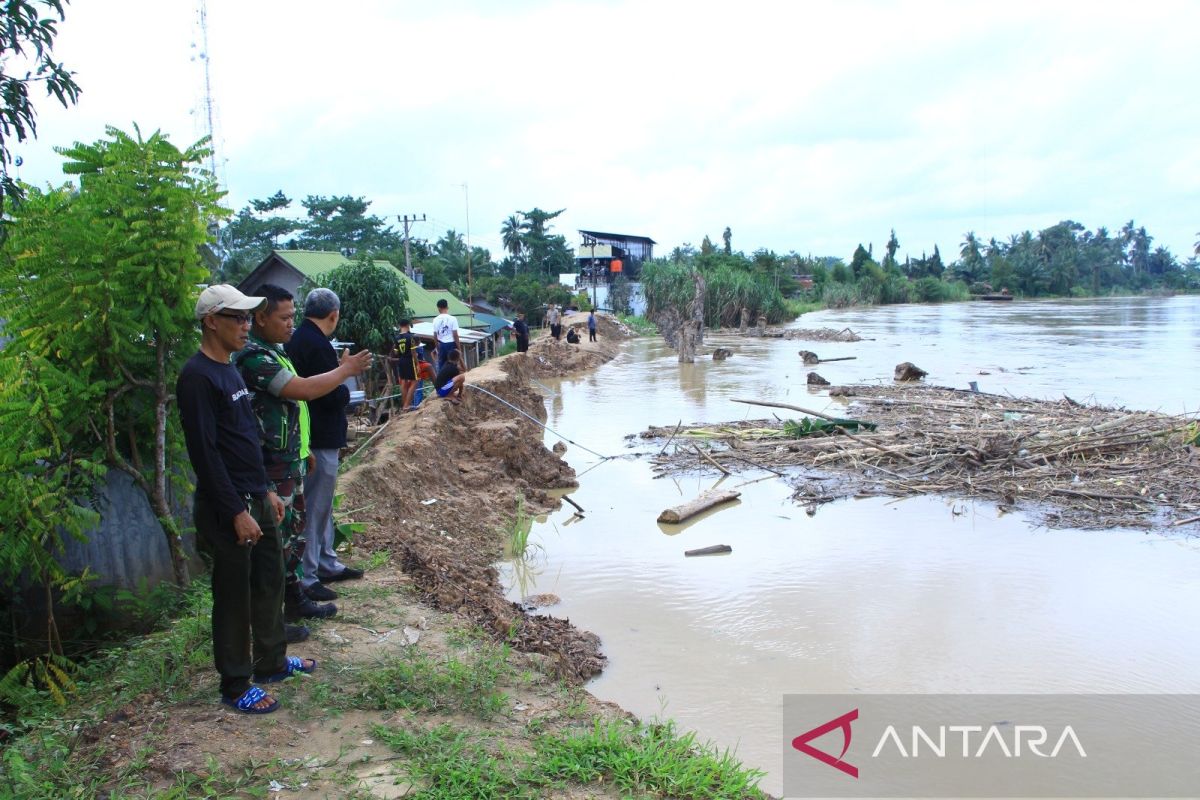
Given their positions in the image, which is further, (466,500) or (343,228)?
(343,228)

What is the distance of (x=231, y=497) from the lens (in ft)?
10.8

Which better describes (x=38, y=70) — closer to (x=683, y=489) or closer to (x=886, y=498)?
(x=683, y=489)

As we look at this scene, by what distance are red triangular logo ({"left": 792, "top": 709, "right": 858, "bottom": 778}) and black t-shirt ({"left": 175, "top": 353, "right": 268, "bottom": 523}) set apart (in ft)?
9.92

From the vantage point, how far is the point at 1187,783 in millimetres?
4141

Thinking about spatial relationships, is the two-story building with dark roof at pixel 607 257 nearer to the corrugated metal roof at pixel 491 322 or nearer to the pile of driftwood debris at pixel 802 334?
the pile of driftwood debris at pixel 802 334

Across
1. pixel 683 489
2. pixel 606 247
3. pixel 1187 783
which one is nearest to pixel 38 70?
pixel 1187 783

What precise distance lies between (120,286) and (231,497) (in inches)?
73.6

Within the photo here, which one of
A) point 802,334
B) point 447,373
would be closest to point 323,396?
point 447,373

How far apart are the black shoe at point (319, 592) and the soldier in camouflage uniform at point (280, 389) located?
0.66m

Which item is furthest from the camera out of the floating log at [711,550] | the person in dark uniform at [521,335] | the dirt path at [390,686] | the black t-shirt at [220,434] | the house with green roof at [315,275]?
the person in dark uniform at [521,335]

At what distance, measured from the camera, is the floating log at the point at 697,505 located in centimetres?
896

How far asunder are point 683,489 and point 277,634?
24.2 feet

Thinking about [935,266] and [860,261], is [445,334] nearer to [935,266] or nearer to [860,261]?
[860,261]

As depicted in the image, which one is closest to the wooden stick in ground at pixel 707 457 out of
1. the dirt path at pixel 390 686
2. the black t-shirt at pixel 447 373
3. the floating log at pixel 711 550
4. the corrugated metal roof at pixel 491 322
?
the floating log at pixel 711 550
